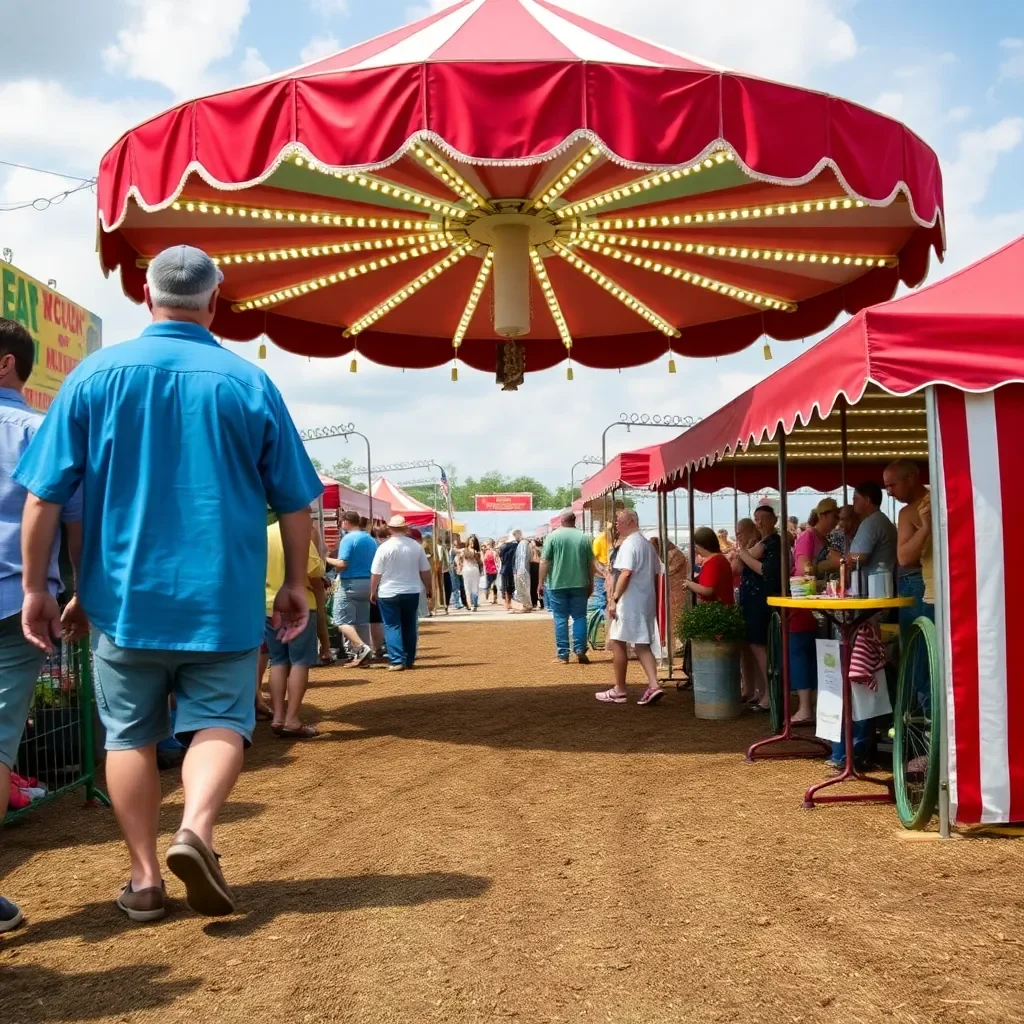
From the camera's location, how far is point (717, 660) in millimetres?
8172

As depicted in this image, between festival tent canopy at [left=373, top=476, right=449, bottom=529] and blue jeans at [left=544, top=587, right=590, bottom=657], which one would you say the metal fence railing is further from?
festival tent canopy at [left=373, top=476, right=449, bottom=529]

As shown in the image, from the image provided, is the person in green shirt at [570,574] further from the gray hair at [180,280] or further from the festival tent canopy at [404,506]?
the festival tent canopy at [404,506]

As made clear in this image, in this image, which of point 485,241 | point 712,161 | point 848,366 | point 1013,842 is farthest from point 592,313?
point 1013,842

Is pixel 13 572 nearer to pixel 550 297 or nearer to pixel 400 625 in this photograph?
pixel 550 297

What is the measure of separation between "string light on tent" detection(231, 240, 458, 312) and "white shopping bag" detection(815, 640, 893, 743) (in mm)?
5276

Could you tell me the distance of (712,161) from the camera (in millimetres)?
7238

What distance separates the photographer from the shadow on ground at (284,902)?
11.1ft

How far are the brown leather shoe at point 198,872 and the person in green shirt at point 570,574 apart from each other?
9009 mm

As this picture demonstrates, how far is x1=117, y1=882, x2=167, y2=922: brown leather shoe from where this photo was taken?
11.2 ft

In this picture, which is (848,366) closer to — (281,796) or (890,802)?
(890,802)

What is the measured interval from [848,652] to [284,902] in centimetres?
314

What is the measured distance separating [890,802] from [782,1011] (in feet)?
9.14

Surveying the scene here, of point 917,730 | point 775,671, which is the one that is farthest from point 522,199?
point 917,730

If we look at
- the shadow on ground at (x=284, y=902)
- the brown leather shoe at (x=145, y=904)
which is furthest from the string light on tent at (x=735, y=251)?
the brown leather shoe at (x=145, y=904)
